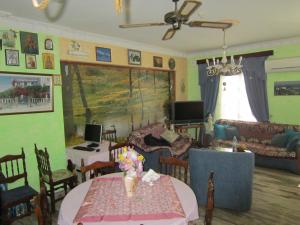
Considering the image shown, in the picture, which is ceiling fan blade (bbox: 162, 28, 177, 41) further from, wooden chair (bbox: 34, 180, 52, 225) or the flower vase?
wooden chair (bbox: 34, 180, 52, 225)

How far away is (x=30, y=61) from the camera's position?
3.70 metres

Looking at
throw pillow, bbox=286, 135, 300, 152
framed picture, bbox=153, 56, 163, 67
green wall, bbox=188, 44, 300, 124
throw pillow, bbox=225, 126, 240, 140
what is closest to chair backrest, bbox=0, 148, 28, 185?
framed picture, bbox=153, 56, 163, 67

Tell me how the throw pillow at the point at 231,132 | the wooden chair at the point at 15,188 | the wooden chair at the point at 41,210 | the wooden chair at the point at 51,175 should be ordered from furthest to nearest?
1. the throw pillow at the point at 231,132
2. the wooden chair at the point at 51,175
3. the wooden chair at the point at 15,188
4. the wooden chair at the point at 41,210

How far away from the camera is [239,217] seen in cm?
333

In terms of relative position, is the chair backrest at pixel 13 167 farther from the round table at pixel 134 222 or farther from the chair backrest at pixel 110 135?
the chair backrest at pixel 110 135

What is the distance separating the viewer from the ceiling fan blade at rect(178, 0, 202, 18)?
1.99 metres

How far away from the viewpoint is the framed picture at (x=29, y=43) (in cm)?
361

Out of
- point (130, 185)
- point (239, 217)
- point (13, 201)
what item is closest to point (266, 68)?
point (239, 217)

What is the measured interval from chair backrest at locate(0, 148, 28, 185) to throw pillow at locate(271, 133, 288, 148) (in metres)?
5.04

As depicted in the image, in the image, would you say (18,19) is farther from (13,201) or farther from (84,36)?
(13,201)

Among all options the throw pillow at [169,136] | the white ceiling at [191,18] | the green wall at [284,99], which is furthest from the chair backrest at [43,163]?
the green wall at [284,99]

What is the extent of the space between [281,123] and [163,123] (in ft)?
9.61

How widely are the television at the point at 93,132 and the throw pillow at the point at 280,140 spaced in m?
3.91

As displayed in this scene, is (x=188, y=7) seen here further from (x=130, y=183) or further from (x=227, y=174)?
(x=227, y=174)
